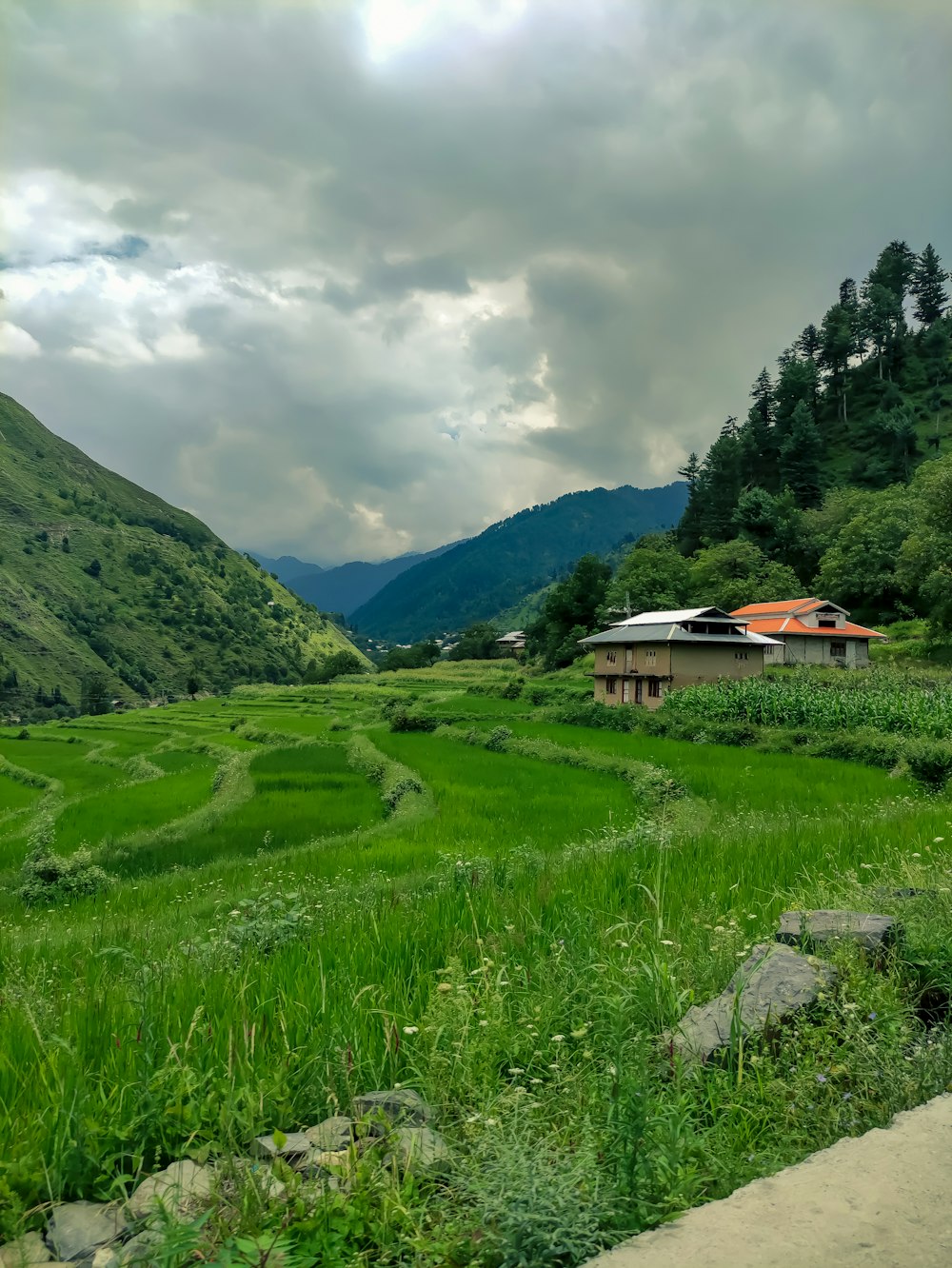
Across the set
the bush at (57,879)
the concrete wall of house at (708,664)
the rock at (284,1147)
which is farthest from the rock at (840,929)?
the concrete wall of house at (708,664)

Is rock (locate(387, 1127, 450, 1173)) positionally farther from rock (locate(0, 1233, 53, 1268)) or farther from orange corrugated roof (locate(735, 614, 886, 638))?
orange corrugated roof (locate(735, 614, 886, 638))

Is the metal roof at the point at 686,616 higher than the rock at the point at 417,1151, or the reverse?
the metal roof at the point at 686,616

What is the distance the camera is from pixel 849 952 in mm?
→ 4441

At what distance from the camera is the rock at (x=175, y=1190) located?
2691mm

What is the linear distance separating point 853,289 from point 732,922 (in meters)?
137

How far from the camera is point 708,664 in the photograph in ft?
148

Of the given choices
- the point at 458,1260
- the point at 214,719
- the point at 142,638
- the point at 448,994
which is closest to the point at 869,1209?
the point at 458,1260

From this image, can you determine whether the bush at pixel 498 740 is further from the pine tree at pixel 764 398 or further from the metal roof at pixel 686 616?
the pine tree at pixel 764 398

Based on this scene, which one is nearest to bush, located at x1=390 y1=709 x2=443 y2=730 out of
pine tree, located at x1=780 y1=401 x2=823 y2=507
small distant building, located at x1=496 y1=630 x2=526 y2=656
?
pine tree, located at x1=780 y1=401 x2=823 y2=507

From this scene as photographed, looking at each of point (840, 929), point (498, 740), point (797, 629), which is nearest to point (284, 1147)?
point (840, 929)

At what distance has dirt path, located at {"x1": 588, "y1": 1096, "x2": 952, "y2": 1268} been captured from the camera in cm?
241

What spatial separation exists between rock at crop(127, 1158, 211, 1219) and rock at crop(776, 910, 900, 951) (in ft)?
12.6

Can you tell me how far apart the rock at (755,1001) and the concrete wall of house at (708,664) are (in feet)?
132

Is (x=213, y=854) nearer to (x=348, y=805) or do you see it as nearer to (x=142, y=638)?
(x=348, y=805)
